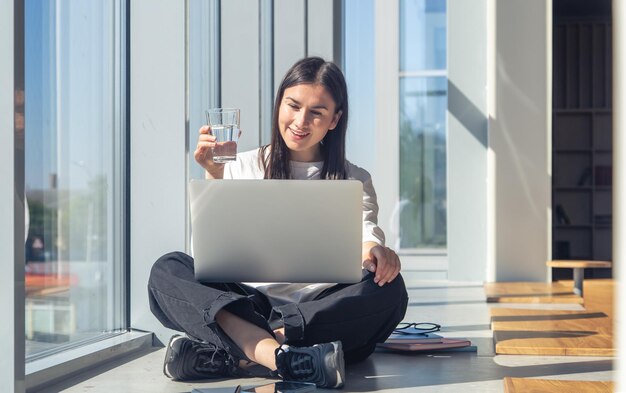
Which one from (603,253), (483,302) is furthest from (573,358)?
(603,253)

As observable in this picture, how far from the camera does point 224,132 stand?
6.84ft

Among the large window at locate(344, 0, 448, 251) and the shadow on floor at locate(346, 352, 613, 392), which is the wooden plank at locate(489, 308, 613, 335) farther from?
the large window at locate(344, 0, 448, 251)

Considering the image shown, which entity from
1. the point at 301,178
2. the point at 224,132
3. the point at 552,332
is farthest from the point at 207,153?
the point at 552,332

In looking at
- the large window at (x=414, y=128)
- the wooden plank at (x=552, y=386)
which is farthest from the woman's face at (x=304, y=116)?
the large window at (x=414, y=128)

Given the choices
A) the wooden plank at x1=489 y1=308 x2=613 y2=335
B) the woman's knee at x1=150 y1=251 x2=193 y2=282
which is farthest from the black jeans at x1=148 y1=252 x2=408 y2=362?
the wooden plank at x1=489 y1=308 x2=613 y2=335

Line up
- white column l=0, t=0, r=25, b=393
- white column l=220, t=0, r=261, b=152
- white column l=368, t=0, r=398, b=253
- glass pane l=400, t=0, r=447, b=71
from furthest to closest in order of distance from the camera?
glass pane l=400, t=0, r=447, b=71 → white column l=368, t=0, r=398, b=253 → white column l=220, t=0, r=261, b=152 → white column l=0, t=0, r=25, b=393

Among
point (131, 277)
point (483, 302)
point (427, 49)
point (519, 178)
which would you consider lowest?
point (483, 302)

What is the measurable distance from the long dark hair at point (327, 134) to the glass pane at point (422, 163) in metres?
4.29

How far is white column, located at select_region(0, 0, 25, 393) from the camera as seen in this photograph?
5.26ft

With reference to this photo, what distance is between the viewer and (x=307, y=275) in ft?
6.79

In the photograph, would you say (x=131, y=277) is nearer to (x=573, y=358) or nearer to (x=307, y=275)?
(x=307, y=275)

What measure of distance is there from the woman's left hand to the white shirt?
67mm

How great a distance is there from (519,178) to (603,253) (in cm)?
204

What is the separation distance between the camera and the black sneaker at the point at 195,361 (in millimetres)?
2213
